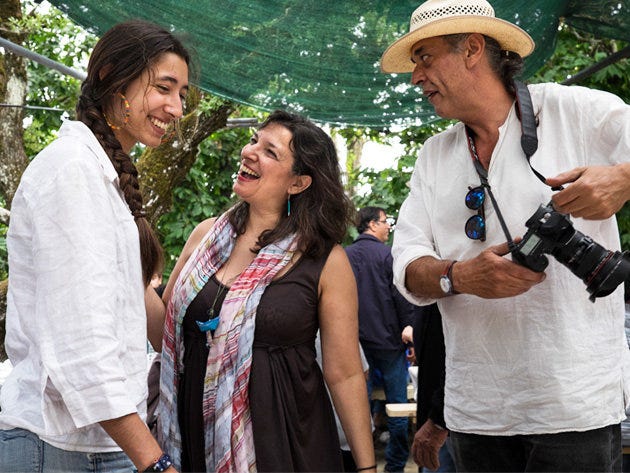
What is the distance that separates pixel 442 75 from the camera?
2590 millimetres

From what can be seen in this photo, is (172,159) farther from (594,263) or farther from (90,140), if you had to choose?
(594,263)

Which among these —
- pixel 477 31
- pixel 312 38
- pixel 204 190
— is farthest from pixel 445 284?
pixel 204 190

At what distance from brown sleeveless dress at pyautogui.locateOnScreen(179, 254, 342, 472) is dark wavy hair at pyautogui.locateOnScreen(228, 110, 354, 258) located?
0.55 ft

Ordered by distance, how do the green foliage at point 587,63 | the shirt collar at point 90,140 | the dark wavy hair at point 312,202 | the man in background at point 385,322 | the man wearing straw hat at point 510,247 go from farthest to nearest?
the man in background at point 385,322, the green foliage at point 587,63, the dark wavy hair at point 312,202, the man wearing straw hat at point 510,247, the shirt collar at point 90,140

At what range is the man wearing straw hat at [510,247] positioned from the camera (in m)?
2.26

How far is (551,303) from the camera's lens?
231 centimetres

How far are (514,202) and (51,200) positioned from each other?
4.27 feet

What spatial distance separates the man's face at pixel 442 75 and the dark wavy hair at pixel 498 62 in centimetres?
2

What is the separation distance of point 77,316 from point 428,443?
167cm

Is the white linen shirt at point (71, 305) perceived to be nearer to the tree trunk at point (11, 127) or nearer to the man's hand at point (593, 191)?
the man's hand at point (593, 191)

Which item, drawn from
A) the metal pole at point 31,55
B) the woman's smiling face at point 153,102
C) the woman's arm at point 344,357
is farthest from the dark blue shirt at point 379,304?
the woman's smiling face at point 153,102

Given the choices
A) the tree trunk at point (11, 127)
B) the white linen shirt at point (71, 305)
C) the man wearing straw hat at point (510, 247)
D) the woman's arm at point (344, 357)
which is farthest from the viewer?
the tree trunk at point (11, 127)

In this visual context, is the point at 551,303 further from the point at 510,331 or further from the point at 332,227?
the point at 332,227

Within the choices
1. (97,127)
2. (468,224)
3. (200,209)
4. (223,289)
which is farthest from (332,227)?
(200,209)
